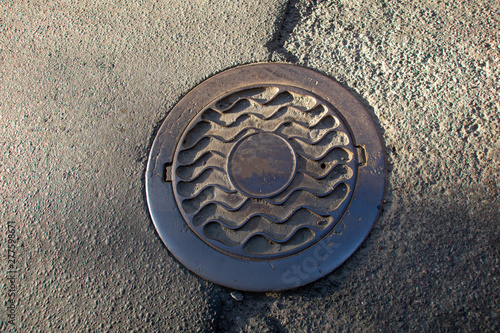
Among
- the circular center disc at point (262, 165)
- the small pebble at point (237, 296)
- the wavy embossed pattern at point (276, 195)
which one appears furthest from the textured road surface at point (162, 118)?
the circular center disc at point (262, 165)

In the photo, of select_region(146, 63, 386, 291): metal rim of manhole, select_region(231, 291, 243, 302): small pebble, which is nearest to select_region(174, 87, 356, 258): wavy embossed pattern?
select_region(146, 63, 386, 291): metal rim of manhole

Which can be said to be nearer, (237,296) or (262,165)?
(237,296)

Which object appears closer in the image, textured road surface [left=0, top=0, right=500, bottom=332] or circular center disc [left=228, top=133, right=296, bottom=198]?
textured road surface [left=0, top=0, right=500, bottom=332]

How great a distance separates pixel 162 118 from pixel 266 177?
24.1 inches

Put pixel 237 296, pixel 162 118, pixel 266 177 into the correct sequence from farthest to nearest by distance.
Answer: pixel 162 118, pixel 266 177, pixel 237 296

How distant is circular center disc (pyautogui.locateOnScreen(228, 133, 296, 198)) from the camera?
1.42 metres

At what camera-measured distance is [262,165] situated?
1.45m

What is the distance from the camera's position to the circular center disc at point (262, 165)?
4.65 ft

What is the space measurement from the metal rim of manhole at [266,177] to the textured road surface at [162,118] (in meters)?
0.07

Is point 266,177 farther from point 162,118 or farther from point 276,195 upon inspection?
point 162,118

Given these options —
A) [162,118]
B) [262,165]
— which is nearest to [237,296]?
[262,165]

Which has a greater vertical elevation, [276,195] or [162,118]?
[162,118]

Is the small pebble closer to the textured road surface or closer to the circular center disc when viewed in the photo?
the textured road surface

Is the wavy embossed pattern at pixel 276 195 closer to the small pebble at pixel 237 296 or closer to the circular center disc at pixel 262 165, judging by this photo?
the circular center disc at pixel 262 165
